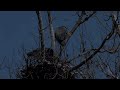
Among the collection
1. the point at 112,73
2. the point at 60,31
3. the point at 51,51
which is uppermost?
the point at 60,31

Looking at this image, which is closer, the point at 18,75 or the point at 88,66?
the point at 18,75

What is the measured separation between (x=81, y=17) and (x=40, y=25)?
1.27m

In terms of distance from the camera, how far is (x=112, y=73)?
8281mm

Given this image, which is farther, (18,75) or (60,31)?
(60,31)
